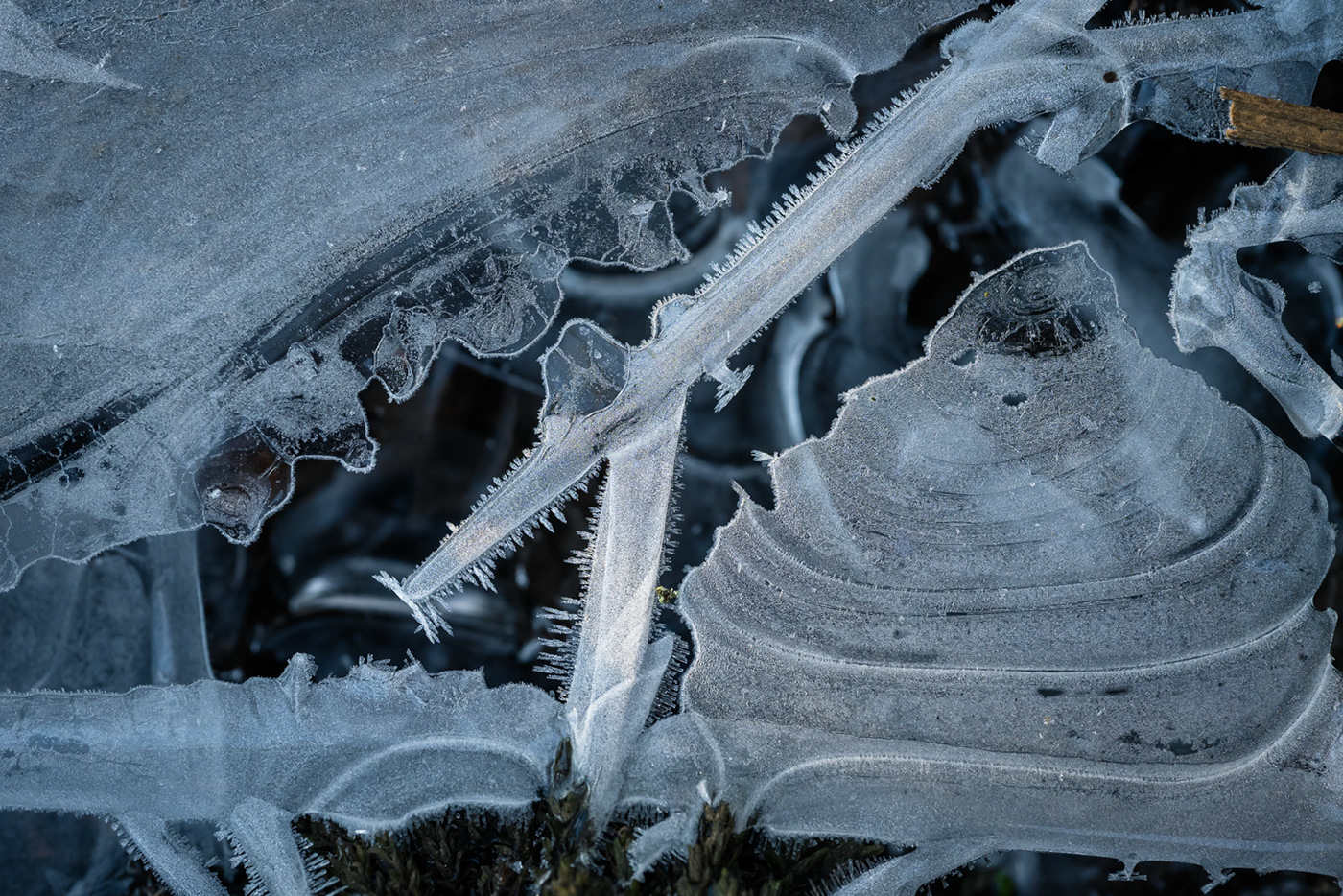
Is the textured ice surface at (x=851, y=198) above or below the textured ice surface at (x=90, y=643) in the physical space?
above

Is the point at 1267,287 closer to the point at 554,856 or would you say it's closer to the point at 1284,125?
the point at 1284,125

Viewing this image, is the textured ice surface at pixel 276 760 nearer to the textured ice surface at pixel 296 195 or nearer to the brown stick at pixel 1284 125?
the textured ice surface at pixel 296 195

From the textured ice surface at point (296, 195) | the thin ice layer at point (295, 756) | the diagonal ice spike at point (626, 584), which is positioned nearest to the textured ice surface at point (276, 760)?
the thin ice layer at point (295, 756)

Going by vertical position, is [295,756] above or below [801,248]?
below

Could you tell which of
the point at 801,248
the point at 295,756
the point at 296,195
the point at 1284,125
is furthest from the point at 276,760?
the point at 1284,125

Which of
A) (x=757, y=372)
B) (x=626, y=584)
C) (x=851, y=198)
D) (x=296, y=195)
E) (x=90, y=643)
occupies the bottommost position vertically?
(x=90, y=643)

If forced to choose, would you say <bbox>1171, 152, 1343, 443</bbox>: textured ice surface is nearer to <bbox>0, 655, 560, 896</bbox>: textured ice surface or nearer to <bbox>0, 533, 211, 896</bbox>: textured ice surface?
<bbox>0, 655, 560, 896</bbox>: textured ice surface

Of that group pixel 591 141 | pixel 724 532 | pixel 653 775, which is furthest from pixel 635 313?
pixel 653 775
